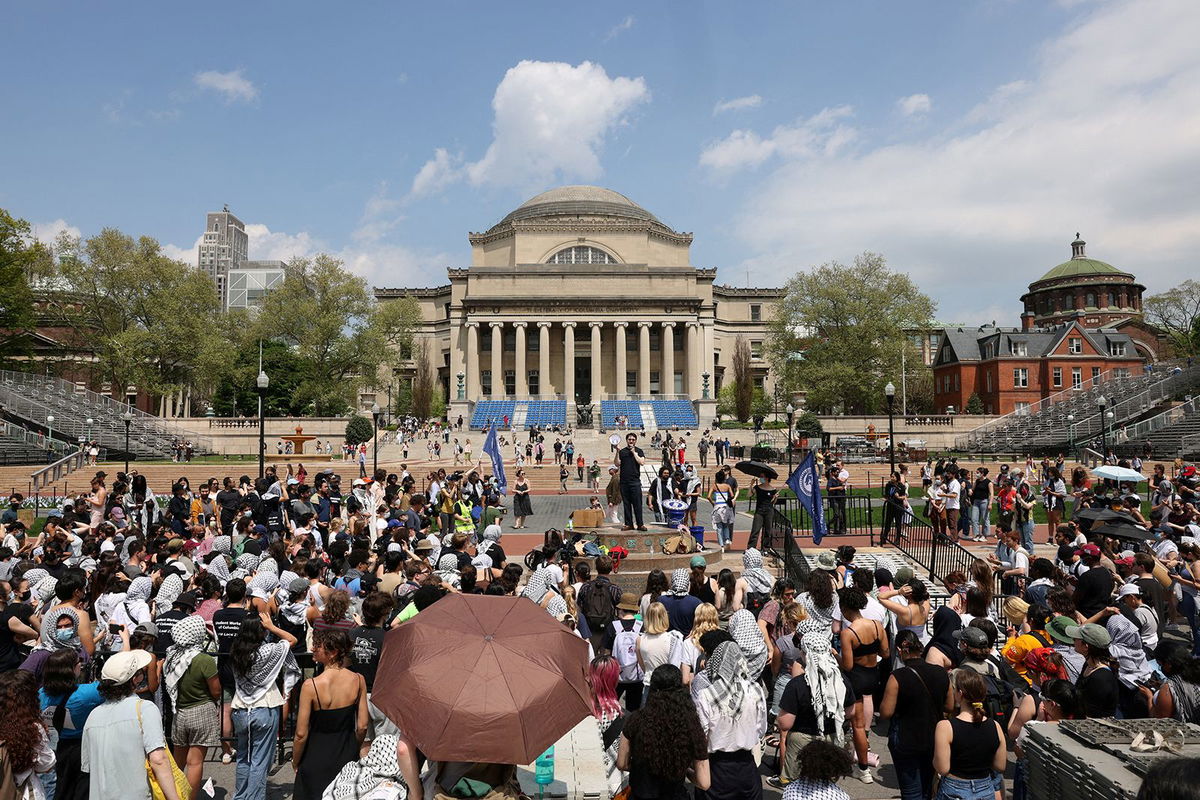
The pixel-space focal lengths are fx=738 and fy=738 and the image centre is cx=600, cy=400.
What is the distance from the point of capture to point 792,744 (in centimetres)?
597

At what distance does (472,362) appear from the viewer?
76625mm


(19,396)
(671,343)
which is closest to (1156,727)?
(19,396)

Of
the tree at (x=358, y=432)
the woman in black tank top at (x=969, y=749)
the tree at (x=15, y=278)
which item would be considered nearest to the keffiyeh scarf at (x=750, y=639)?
the woman in black tank top at (x=969, y=749)

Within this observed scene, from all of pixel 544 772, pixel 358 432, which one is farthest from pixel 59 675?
pixel 358 432

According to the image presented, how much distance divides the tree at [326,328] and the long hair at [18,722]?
6078cm

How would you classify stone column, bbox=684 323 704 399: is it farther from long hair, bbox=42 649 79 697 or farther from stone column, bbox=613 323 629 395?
long hair, bbox=42 649 79 697

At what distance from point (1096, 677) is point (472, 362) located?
73344 millimetres

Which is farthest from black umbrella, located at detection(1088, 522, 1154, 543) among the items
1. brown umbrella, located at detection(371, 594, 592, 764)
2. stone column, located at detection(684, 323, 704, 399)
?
stone column, located at detection(684, 323, 704, 399)

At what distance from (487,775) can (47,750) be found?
295 centimetres

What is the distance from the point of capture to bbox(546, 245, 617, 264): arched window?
82.4 metres

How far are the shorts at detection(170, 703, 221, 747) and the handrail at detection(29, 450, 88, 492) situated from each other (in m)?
33.1

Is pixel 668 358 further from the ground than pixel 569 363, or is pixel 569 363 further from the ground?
pixel 668 358

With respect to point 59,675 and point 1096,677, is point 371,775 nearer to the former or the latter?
point 59,675

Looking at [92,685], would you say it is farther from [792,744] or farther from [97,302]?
[97,302]
